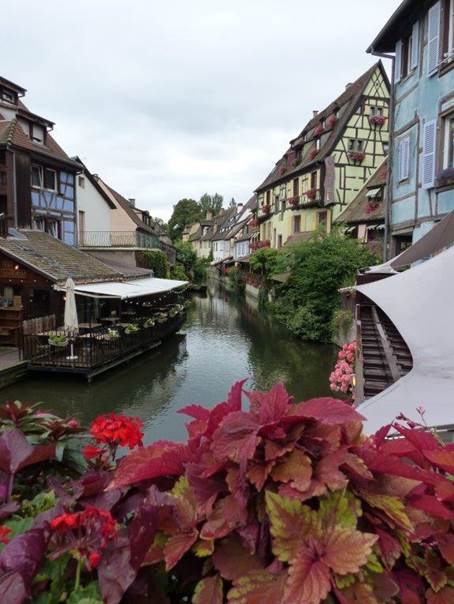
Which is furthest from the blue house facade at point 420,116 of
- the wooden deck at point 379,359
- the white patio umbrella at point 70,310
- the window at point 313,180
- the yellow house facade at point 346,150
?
the window at point 313,180

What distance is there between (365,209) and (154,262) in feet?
42.6

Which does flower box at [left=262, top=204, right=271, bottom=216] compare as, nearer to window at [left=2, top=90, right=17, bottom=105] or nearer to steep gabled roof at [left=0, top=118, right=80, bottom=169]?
steep gabled roof at [left=0, top=118, right=80, bottom=169]

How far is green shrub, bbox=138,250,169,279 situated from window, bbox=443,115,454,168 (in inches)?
813

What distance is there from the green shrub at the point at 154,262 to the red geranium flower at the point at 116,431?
27314mm

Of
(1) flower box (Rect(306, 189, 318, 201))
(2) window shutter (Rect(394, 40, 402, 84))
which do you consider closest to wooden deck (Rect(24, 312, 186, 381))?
(2) window shutter (Rect(394, 40, 402, 84))

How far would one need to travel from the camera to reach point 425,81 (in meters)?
11.1

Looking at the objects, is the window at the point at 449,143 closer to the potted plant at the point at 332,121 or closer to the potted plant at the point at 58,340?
the potted plant at the point at 58,340

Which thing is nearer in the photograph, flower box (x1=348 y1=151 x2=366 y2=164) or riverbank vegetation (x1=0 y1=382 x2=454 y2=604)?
riverbank vegetation (x1=0 y1=382 x2=454 y2=604)

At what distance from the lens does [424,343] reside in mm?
4422

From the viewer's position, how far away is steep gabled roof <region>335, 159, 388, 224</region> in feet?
76.6

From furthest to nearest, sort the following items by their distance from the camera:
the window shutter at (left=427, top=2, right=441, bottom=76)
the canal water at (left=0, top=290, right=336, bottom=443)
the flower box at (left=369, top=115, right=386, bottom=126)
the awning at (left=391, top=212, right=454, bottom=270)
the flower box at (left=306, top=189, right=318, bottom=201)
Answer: the flower box at (left=306, top=189, right=318, bottom=201)
the flower box at (left=369, top=115, right=386, bottom=126)
the canal water at (left=0, top=290, right=336, bottom=443)
the window shutter at (left=427, top=2, right=441, bottom=76)
the awning at (left=391, top=212, right=454, bottom=270)

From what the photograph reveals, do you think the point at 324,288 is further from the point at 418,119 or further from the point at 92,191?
the point at 92,191

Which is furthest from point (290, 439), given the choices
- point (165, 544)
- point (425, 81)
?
point (425, 81)

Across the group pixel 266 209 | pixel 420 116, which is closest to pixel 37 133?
pixel 420 116
